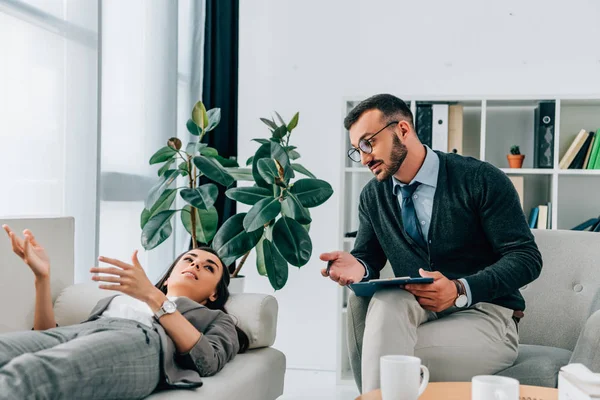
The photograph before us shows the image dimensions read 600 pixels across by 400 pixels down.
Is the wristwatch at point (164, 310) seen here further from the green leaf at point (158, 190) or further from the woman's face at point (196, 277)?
the green leaf at point (158, 190)

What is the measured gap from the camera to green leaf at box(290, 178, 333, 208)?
291 cm

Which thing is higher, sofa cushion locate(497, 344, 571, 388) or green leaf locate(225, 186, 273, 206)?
green leaf locate(225, 186, 273, 206)

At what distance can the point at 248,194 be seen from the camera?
294cm

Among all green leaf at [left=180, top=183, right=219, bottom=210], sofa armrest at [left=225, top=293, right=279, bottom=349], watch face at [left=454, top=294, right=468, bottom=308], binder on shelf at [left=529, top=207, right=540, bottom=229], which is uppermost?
green leaf at [left=180, top=183, right=219, bottom=210]

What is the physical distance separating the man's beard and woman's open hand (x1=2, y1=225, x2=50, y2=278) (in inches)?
42.7

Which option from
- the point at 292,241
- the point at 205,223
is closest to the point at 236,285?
the point at 205,223

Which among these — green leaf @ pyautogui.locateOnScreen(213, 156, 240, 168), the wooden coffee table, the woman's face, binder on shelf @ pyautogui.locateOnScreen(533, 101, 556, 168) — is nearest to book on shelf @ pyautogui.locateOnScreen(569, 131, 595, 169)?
binder on shelf @ pyautogui.locateOnScreen(533, 101, 556, 168)

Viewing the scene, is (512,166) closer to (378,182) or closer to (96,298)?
(378,182)

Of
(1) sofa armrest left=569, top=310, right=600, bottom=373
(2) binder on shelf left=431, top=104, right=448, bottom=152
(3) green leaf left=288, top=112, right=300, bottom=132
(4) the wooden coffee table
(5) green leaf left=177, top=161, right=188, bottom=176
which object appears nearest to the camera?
(4) the wooden coffee table

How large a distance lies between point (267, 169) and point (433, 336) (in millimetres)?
1176

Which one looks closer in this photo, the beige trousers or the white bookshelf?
the beige trousers

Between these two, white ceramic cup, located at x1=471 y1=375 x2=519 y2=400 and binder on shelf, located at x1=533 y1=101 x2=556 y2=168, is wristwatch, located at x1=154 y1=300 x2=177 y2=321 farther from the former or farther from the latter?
binder on shelf, located at x1=533 y1=101 x2=556 y2=168

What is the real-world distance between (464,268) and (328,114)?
6.48ft

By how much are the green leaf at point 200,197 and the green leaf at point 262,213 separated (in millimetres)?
185
